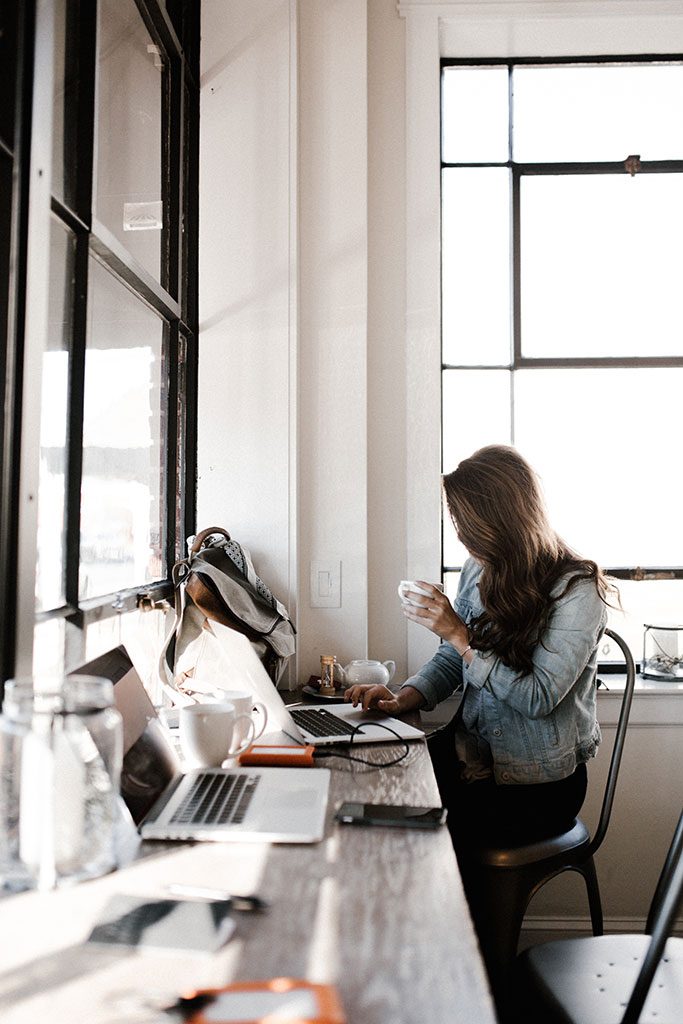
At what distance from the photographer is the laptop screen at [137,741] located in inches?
44.6

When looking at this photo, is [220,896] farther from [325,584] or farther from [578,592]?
[325,584]

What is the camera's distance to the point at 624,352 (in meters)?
2.64

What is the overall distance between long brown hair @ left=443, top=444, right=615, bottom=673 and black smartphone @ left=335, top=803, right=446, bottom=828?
26.5 inches

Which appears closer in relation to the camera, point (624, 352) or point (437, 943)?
point (437, 943)

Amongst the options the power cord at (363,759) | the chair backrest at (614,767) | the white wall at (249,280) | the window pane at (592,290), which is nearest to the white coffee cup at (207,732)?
the power cord at (363,759)

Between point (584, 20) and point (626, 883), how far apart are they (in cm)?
249

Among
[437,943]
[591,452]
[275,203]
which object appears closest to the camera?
[437,943]

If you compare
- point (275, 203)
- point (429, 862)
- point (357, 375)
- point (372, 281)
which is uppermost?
point (275, 203)

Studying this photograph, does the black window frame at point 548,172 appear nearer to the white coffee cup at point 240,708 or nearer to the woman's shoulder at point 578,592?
the woman's shoulder at point 578,592

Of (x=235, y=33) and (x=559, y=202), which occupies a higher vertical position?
(x=235, y=33)

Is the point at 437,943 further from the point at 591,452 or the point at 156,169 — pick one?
the point at 591,452

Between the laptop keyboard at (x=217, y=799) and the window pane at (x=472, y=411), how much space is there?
146 cm

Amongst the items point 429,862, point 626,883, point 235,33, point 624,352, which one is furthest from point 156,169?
point 626,883

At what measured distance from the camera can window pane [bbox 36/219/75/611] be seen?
131 centimetres
